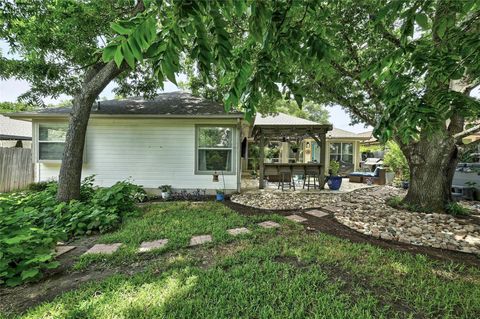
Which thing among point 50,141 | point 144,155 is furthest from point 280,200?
point 50,141

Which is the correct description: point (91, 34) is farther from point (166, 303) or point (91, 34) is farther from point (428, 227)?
point (428, 227)

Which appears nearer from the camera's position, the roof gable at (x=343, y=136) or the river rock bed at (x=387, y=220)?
the river rock bed at (x=387, y=220)

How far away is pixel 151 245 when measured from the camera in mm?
3752

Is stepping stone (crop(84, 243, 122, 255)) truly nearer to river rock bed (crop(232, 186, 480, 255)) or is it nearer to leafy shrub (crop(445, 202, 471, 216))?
river rock bed (crop(232, 186, 480, 255))

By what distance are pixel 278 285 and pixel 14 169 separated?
11.4 m

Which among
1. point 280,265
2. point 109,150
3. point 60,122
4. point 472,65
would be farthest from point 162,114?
point 472,65

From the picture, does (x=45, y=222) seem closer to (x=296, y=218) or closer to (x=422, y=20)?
(x=296, y=218)

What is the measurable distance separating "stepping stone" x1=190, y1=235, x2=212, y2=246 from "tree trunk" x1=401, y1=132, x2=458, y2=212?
5512mm

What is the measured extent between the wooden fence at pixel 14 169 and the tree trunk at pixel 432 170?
44.1ft

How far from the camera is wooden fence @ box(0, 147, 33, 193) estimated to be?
8.67 m

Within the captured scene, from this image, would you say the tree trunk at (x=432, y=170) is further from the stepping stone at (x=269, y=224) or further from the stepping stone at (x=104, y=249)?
the stepping stone at (x=104, y=249)

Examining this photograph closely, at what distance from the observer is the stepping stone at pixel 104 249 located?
11.4 ft

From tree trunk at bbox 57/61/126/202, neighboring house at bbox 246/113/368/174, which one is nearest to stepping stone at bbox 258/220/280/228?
tree trunk at bbox 57/61/126/202

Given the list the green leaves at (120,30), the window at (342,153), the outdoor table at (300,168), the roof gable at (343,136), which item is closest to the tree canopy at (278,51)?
the green leaves at (120,30)
